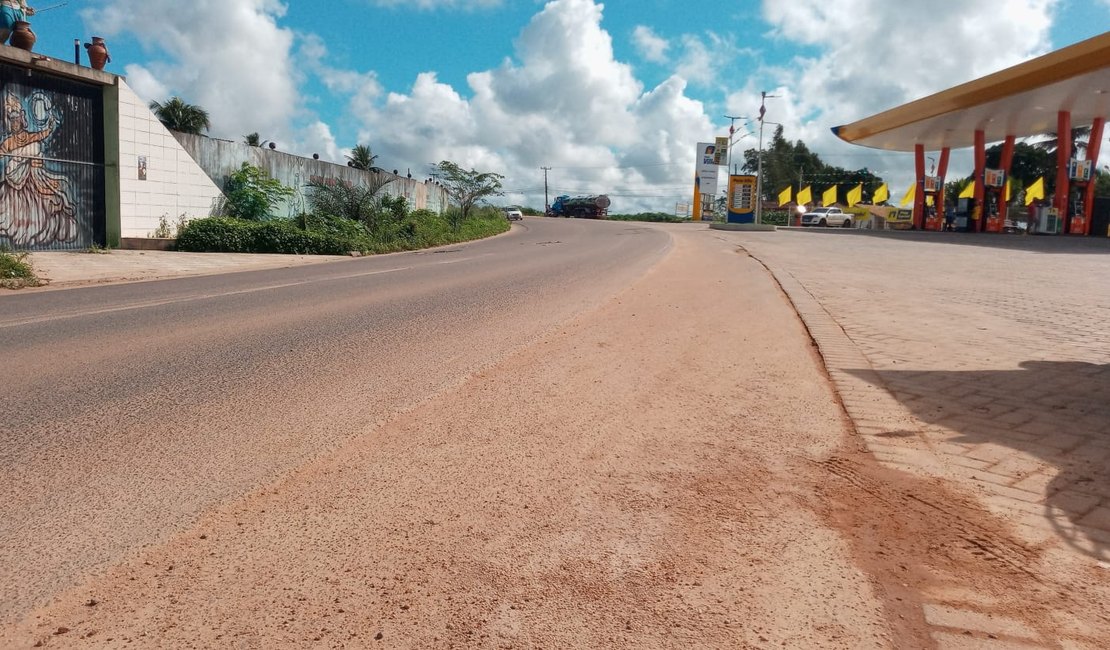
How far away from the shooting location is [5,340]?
23.8 feet

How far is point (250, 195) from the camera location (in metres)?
22.2

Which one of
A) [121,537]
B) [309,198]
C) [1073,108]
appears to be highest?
[1073,108]

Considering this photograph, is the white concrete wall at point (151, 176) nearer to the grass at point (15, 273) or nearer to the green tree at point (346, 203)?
the green tree at point (346, 203)

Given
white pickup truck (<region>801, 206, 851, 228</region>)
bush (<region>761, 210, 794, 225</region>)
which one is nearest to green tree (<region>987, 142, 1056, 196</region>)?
bush (<region>761, 210, 794, 225</region>)

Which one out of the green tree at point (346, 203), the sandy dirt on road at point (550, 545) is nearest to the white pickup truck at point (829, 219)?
the green tree at point (346, 203)

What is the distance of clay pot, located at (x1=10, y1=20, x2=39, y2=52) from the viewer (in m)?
16.1

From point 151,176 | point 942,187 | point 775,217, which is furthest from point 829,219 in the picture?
point 151,176

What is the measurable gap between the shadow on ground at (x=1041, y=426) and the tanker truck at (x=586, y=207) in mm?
63018

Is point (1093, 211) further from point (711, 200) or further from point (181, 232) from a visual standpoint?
point (711, 200)

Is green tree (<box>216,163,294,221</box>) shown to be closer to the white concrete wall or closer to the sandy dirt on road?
the white concrete wall

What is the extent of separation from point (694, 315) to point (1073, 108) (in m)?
31.9

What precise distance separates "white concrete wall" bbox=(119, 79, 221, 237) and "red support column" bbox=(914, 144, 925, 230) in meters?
38.4

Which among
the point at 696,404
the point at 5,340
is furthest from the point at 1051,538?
the point at 5,340

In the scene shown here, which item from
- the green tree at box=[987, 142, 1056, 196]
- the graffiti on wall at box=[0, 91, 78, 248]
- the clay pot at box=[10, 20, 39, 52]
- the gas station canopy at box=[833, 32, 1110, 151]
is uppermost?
the green tree at box=[987, 142, 1056, 196]
